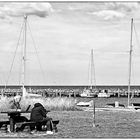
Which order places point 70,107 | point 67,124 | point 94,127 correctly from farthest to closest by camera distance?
point 70,107, point 67,124, point 94,127

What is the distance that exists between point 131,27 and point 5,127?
82.9 feet

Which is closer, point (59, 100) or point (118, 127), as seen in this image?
point (118, 127)

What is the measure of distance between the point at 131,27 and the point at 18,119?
25123 mm

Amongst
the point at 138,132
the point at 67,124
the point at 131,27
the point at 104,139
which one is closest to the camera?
the point at 104,139

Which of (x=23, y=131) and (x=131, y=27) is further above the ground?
(x=131, y=27)

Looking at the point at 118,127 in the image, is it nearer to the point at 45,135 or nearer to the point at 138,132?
the point at 138,132

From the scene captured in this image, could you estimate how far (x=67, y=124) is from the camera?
1831 centimetres

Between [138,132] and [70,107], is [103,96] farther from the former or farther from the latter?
[138,132]

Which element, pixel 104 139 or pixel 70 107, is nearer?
pixel 104 139

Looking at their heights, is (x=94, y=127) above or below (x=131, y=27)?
below

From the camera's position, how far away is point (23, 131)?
49.4 ft

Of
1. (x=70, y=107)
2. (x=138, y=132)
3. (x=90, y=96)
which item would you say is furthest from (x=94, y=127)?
(x=90, y=96)

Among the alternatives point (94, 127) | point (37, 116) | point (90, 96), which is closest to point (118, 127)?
point (94, 127)

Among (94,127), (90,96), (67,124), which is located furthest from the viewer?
(90,96)
